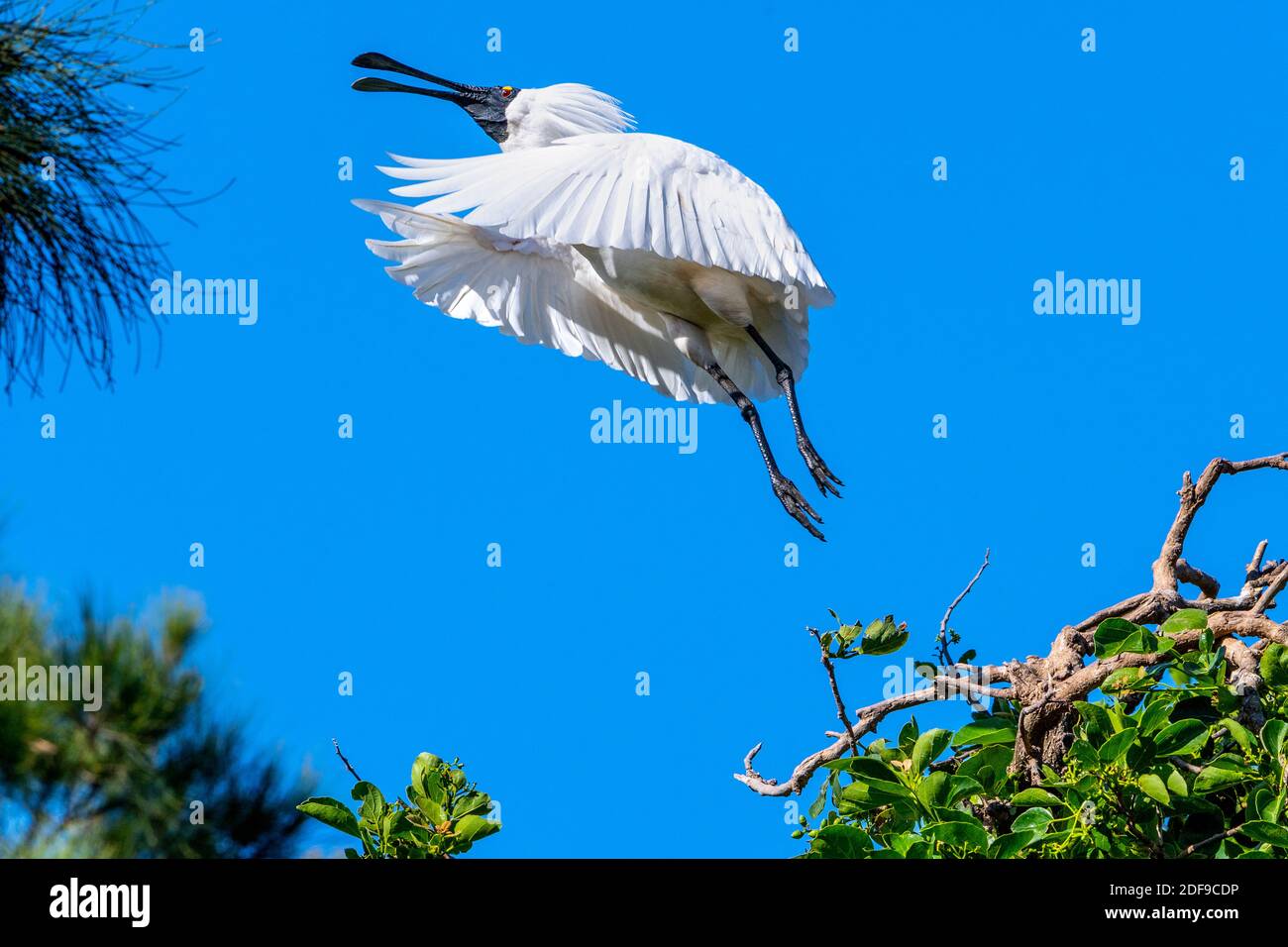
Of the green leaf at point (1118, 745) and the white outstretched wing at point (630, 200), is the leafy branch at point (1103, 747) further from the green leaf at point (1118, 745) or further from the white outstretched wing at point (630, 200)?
Answer: the white outstretched wing at point (630, 200)

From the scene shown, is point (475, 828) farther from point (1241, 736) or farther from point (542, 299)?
point (542, 299)

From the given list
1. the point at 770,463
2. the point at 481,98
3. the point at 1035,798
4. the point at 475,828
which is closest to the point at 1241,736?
the point at 1035,798

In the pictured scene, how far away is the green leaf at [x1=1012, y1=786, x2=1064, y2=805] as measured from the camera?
2614mm

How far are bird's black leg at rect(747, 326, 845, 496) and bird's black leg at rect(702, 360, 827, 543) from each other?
98mm

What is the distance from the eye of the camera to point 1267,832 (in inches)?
96.3

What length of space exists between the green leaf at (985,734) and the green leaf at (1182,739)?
35 cm

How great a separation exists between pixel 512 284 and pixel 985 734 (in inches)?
132

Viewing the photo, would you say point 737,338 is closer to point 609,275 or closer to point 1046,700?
point 609,275

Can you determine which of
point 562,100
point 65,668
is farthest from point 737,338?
point 65,668

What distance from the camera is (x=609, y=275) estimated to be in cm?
552

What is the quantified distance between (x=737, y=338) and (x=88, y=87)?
301 cm

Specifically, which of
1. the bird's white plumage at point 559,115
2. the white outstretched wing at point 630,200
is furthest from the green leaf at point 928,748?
the bird's white plumage at point 559,115

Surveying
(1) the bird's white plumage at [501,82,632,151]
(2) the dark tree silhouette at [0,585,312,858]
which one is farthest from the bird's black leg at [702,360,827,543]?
(2) the dark tree silhouette at [0,585,312,858]

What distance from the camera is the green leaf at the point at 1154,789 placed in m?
2.49
